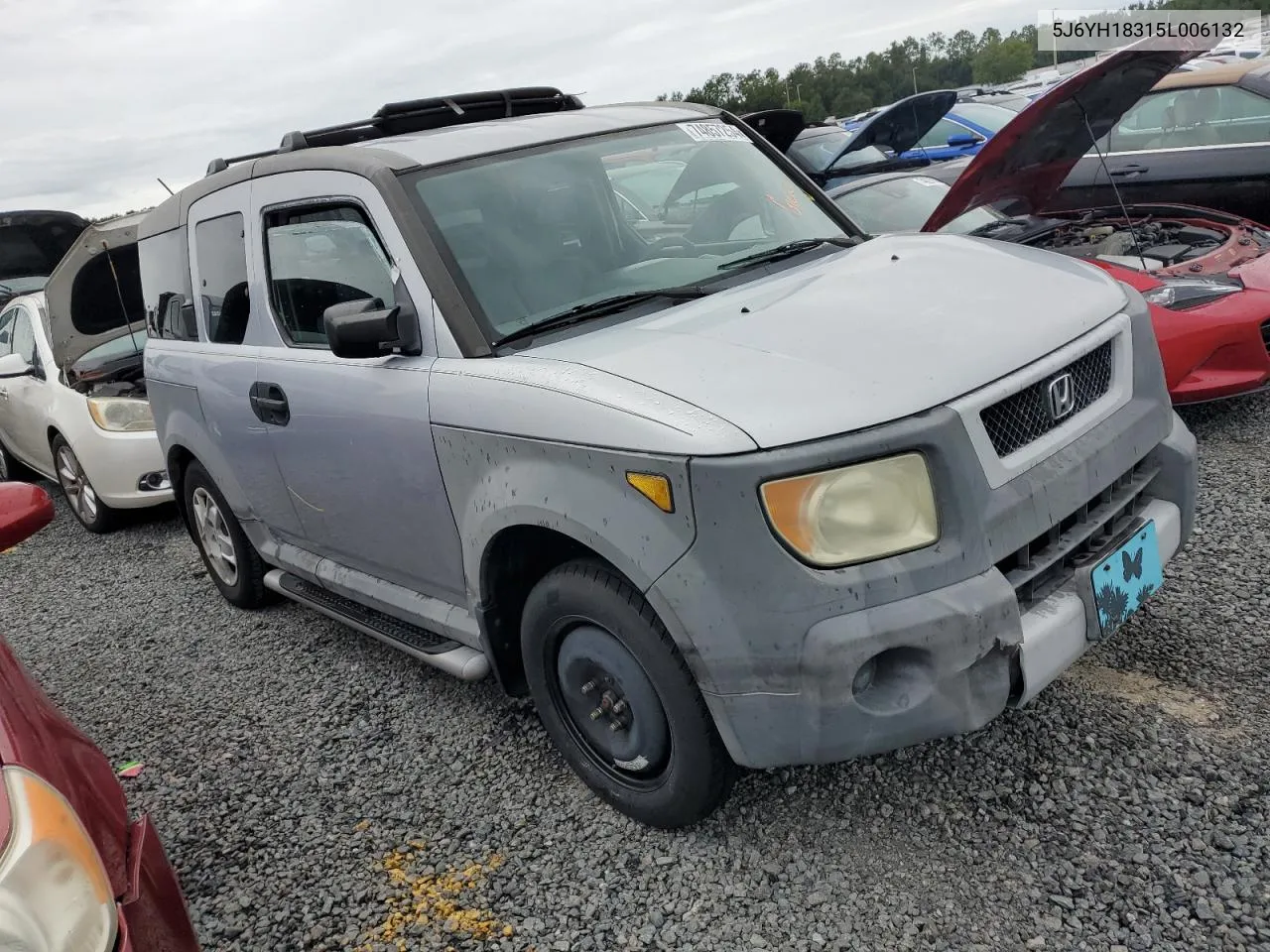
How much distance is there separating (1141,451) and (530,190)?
1.89 metres

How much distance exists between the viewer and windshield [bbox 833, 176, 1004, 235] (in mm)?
6012

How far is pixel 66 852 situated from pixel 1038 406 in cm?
214

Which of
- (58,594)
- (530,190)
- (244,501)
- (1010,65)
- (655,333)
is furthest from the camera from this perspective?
(1010,65)

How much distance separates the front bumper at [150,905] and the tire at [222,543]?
2.72m

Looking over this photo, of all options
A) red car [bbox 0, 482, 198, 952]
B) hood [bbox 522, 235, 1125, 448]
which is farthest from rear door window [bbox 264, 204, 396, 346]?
red car [bbox 0, 482, 198, 952]

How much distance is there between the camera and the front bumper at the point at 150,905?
5.46 ft

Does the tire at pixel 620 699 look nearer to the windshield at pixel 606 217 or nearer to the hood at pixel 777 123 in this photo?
the windshield at pixel 606 217

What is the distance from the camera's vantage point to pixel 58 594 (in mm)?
5898

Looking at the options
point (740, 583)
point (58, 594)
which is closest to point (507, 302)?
point (740, 583)

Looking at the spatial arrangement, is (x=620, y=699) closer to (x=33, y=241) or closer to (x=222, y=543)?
(x=222, y=543)

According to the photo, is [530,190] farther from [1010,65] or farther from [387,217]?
[1010,65]

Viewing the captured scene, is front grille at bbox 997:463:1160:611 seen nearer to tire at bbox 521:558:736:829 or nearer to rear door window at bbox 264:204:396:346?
tire at bbox 521:558:736:829

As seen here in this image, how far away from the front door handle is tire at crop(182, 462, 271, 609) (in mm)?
893

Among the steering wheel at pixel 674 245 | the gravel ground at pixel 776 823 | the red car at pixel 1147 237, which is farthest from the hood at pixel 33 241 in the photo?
the red car at pixel 1147 237
